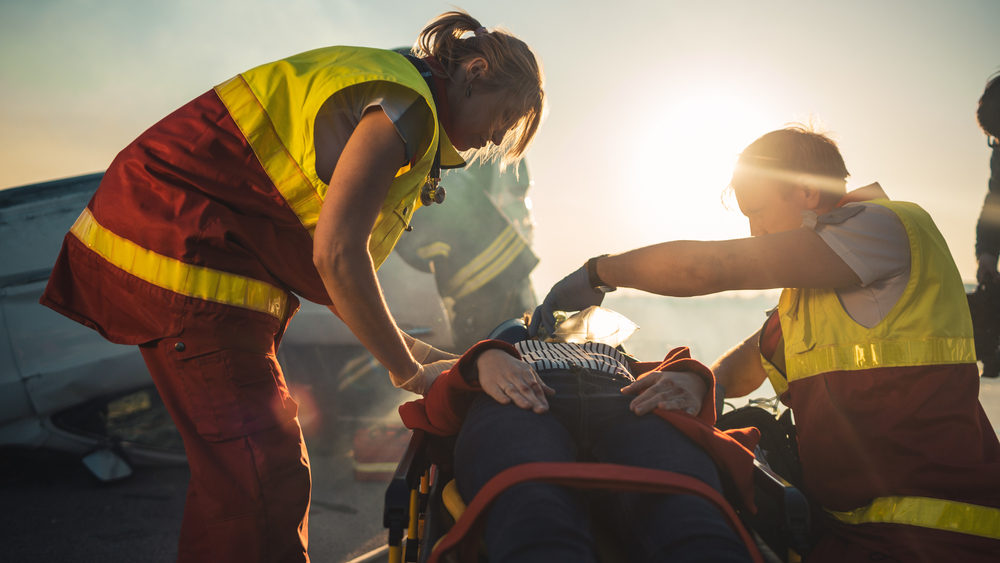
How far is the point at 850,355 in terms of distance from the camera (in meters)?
1.30

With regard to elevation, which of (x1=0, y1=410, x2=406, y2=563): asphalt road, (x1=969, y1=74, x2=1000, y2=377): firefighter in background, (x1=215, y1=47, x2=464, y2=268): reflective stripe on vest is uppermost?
(x1=215, y1=47, x2=464, y2=268): reflective stripe on vest

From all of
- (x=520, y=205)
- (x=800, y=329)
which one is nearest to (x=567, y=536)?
(x=800, y=329)

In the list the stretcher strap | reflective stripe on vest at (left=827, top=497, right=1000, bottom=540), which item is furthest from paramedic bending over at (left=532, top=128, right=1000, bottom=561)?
the stretcher strap

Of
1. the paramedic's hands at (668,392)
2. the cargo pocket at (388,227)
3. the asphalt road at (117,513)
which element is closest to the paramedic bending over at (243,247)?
the cargo pocket at (388,227)

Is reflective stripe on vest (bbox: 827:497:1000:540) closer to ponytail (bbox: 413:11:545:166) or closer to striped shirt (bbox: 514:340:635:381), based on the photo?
striped shirt (bbox: 514:340:635:381)

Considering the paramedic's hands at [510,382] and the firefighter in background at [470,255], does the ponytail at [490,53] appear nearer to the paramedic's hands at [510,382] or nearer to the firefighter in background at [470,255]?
the paramedic's hands at [510,382]

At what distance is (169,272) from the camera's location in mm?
1143

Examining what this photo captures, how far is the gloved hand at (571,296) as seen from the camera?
163cm

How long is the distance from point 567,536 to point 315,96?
3.43ft

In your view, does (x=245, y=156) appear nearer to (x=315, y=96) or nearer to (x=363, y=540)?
(x=315, y=96)

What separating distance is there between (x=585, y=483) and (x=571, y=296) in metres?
0.81

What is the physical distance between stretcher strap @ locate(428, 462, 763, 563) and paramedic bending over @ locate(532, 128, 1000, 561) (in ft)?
1.79

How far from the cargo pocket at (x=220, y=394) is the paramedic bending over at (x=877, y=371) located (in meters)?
1.09

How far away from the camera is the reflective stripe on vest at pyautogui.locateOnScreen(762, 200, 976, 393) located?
1229mm
